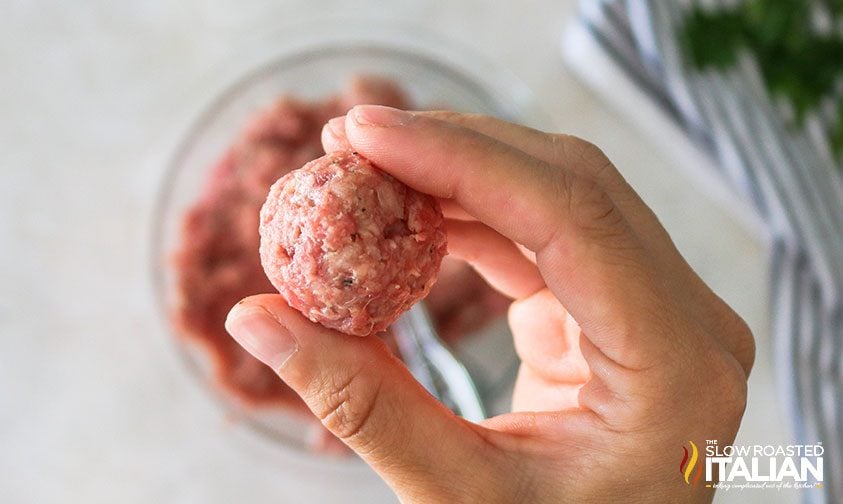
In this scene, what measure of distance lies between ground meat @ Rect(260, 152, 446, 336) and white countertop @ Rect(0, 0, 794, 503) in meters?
0.98

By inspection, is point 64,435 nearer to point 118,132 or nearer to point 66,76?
point 118,132

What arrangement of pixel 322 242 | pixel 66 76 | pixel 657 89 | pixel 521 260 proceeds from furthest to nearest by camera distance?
pixel 657 89 → pixel 66 76 → pixel 521 260 → pixel 322 242

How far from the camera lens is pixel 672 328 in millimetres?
1095

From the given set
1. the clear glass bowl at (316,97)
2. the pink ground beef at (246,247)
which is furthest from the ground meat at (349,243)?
the clear glass bowl at (316,97)

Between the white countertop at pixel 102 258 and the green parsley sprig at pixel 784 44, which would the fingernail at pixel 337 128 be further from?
the green parsley sprig at pixel 784 44

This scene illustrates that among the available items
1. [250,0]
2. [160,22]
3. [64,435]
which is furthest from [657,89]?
[64,435]

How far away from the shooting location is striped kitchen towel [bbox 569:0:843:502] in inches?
79.8

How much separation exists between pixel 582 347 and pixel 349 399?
36 centimetres

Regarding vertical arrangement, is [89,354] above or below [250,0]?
below

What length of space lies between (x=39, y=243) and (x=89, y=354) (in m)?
0.31

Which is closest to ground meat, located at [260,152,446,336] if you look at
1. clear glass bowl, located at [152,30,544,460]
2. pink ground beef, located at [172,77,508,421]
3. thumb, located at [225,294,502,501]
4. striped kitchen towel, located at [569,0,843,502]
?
thumb, located at [225,294,502,501]

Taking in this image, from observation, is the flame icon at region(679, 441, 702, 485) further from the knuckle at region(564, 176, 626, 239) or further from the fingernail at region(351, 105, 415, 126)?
the fingernail at region(351, 105, 415, 126)

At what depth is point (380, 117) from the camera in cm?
110

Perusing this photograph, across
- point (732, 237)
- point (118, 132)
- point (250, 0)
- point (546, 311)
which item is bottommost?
point (546, 311)
